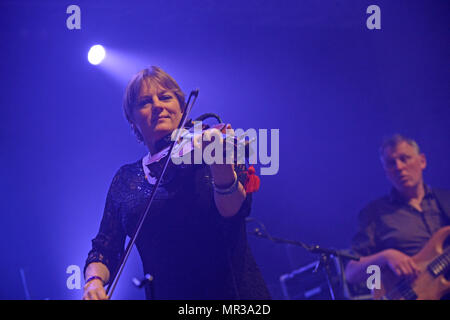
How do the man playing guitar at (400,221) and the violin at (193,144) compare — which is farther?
the man playing guitar at (400,221)

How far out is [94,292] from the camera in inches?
53.4

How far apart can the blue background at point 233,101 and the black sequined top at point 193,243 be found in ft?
6.54

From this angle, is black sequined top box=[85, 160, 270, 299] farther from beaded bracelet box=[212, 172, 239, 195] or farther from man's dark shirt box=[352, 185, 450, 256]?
man's dark shirt box=[352, 185, 450, 256]

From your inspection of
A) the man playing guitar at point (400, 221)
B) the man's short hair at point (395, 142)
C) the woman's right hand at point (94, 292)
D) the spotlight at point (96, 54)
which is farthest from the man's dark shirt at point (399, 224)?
the spotlight at point (96, 54)

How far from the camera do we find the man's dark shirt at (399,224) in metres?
2.68

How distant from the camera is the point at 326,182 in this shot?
4.51 m

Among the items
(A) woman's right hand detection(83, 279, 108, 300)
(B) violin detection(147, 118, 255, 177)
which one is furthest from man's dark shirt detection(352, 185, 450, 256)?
(A) woman's right hand detection(83, 279, 108, 300)

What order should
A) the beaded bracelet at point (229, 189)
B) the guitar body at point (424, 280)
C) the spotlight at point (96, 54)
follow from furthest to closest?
the spotlight at point (96, 54) → the guitar body at point (424, 280) → the beaded bracelet at point (229, 189)

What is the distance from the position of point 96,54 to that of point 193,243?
8.65ft

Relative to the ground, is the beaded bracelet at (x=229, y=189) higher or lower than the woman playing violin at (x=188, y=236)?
higher

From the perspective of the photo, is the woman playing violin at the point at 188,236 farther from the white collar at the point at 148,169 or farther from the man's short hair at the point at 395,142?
the man's short hair at the point at 395,142

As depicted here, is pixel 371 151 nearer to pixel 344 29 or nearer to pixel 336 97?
pixel 336 97

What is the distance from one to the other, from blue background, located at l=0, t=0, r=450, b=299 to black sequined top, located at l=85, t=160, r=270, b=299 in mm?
1994

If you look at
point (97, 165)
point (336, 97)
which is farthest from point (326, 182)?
point (97, 165)
